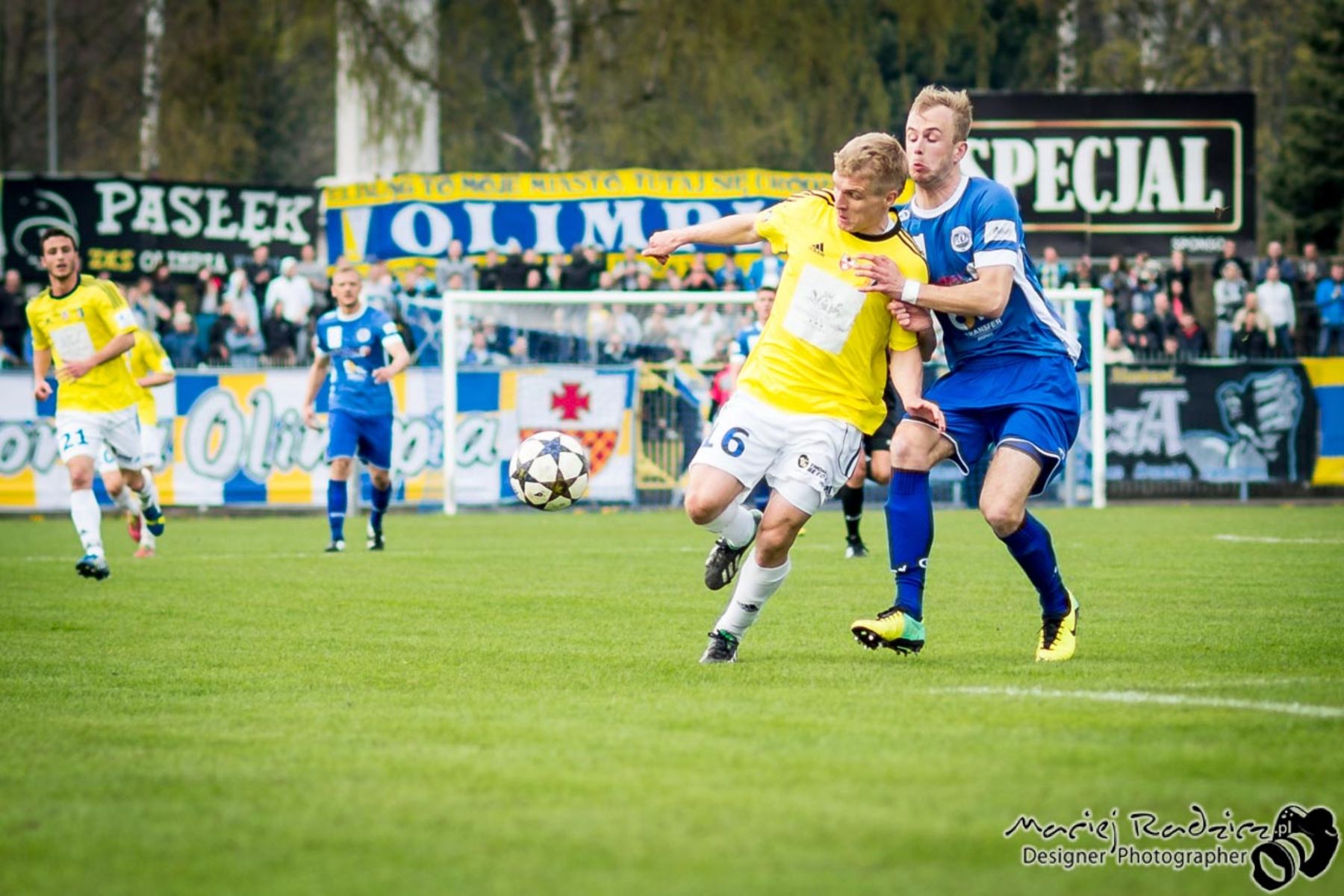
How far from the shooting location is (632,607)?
33.3ft

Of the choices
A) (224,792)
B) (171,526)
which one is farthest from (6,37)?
(224,792)

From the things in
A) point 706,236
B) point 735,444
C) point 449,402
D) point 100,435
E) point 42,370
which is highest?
point 706,236

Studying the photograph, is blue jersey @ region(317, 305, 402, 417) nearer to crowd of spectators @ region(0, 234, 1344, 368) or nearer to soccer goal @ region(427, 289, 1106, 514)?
soccer goal @ region(427, 289, 1106, 514)

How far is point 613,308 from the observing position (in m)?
21.8

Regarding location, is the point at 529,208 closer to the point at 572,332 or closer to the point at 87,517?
the point at 572,332

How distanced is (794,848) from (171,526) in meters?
16.4

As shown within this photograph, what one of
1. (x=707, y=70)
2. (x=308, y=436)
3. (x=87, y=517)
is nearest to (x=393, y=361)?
(x=87, y=517)

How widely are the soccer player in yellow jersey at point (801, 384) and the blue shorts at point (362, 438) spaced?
863 cm

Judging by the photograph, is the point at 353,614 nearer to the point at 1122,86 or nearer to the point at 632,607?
the point at 632,607

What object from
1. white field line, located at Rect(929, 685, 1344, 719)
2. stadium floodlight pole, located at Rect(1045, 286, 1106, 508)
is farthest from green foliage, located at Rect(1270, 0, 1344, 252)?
white field line, located at Rect(929, 685, 1344, 719)

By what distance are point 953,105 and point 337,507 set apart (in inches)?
366

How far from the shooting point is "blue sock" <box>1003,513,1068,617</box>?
A: 25.0 ft

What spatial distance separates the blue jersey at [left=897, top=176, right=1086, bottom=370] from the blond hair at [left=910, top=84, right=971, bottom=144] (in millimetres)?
212

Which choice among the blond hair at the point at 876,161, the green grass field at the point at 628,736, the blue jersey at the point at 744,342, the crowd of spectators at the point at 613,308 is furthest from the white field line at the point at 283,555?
the blond hair at the point at 876,161
